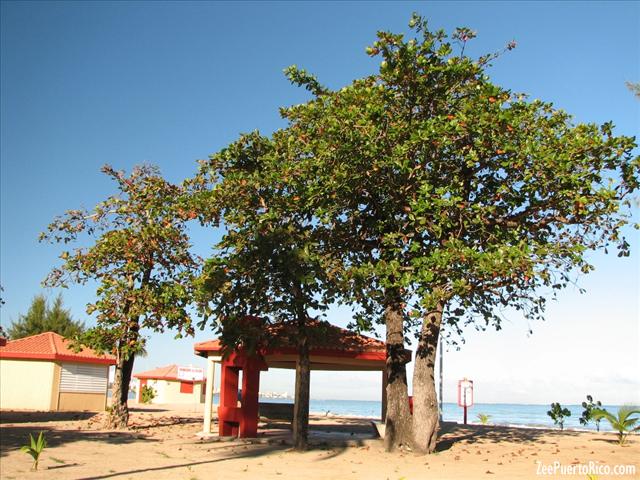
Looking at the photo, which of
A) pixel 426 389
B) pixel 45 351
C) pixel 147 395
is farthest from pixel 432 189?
pixel 147 395

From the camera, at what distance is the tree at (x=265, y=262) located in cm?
1636

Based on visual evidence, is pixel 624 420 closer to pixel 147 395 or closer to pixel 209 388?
pixel 209 388

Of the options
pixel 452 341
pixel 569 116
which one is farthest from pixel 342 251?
pixel 569 116

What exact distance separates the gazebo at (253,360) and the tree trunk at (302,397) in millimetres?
497

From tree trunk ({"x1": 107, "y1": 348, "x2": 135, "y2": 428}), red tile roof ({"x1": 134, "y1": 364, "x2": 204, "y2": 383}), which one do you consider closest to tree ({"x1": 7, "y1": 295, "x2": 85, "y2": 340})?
red tile roof ({"x1": 134, "y1": 364, "x2": 204, "y2": 383})

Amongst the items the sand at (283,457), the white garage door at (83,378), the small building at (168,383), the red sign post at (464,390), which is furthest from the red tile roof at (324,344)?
the small building at (168,383)

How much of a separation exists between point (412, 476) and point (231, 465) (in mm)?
4268

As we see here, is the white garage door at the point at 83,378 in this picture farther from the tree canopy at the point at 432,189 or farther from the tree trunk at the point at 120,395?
the tree canopy at the point at 432,189

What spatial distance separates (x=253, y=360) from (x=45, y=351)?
18538 millimetres

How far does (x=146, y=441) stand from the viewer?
732 inches

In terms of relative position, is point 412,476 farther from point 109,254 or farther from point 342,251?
point 109,254

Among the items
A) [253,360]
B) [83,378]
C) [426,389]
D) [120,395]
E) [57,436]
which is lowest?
[57,436]

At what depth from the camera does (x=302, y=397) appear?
17094mm

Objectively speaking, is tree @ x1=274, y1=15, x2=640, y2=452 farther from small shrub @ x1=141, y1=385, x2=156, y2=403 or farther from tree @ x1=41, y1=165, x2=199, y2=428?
small shrub @ x1=141, y1=385, x2=156, y2=403
